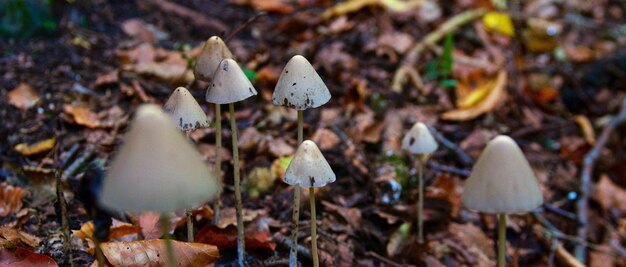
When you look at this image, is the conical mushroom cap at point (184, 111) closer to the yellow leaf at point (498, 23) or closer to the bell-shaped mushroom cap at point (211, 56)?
the bell-shaped mushroom cap at point (211, 56)

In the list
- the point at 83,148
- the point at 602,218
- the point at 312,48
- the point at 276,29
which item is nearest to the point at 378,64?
the point at 312,48

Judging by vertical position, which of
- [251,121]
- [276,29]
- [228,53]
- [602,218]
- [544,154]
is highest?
[276,29]

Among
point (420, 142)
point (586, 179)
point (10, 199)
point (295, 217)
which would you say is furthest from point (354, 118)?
point (10, 199)

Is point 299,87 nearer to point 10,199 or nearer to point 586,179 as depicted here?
point 10,199

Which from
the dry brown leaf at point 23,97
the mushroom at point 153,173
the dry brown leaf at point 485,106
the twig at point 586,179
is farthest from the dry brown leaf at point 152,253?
the dry brown leaf at point 485,106

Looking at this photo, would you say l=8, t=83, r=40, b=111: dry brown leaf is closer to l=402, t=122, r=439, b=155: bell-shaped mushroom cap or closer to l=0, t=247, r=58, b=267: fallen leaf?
l=0, t=247, r=58, b=267: fallen leaf

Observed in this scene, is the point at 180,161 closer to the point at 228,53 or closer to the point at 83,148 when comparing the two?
the point at 228,53
